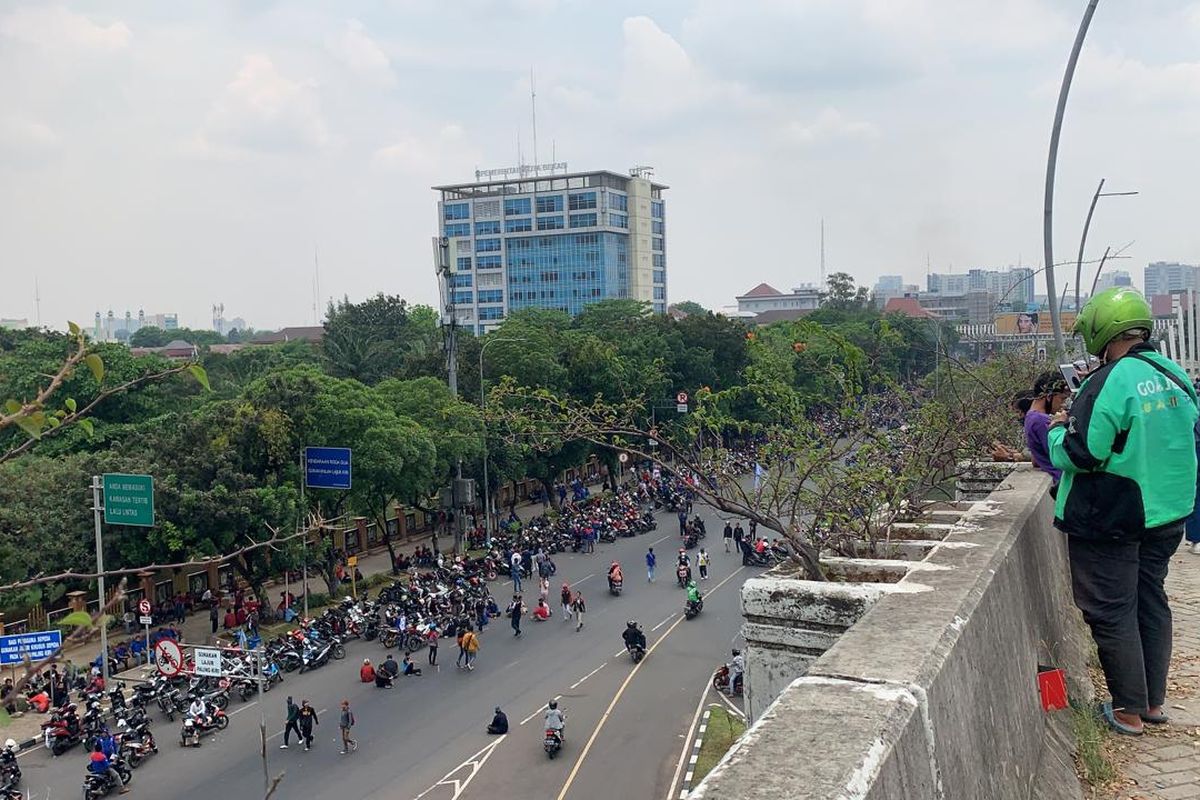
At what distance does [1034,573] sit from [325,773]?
1396 centimetres

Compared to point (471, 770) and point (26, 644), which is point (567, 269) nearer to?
point (471, 770)

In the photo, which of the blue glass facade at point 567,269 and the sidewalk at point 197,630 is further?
the blue glass facade at point 567,269

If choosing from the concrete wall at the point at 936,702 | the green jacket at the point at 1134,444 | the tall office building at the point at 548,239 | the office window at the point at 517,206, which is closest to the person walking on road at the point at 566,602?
the concrete wall at the point at 936,702

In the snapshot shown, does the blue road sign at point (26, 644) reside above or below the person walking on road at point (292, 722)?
above

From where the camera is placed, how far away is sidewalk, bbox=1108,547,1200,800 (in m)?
3.29

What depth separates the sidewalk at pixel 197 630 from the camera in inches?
714

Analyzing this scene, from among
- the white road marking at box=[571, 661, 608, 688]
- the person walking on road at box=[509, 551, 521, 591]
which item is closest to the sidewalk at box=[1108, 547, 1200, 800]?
the white road marking at box=[571, 661, 608, 688]

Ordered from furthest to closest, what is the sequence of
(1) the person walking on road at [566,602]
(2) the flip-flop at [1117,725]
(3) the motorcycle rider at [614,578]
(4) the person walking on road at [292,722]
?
(3) the motorcycle rider at [614,578], (1) the person walking on road at [566,602], (4) the person walking on road at [292,722], (2) the flip-flop at [1117,725]

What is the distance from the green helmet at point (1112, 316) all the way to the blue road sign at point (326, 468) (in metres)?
20.6

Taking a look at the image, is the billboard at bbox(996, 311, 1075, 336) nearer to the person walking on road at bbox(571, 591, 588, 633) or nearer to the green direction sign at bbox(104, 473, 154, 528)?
the person walking on road at bbox(571, 591, 588, 633)

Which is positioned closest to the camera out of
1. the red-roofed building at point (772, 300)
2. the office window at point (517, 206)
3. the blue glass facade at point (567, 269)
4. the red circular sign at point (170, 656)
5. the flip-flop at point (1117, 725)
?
the flip-flop at point (1117, 725)

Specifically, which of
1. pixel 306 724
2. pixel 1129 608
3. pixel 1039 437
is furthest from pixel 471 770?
pixel 1129 608

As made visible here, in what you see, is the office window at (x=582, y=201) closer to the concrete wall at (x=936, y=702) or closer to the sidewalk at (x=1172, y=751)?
the sidewalk at (x=1172, y=751)

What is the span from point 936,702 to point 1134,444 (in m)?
1.60
